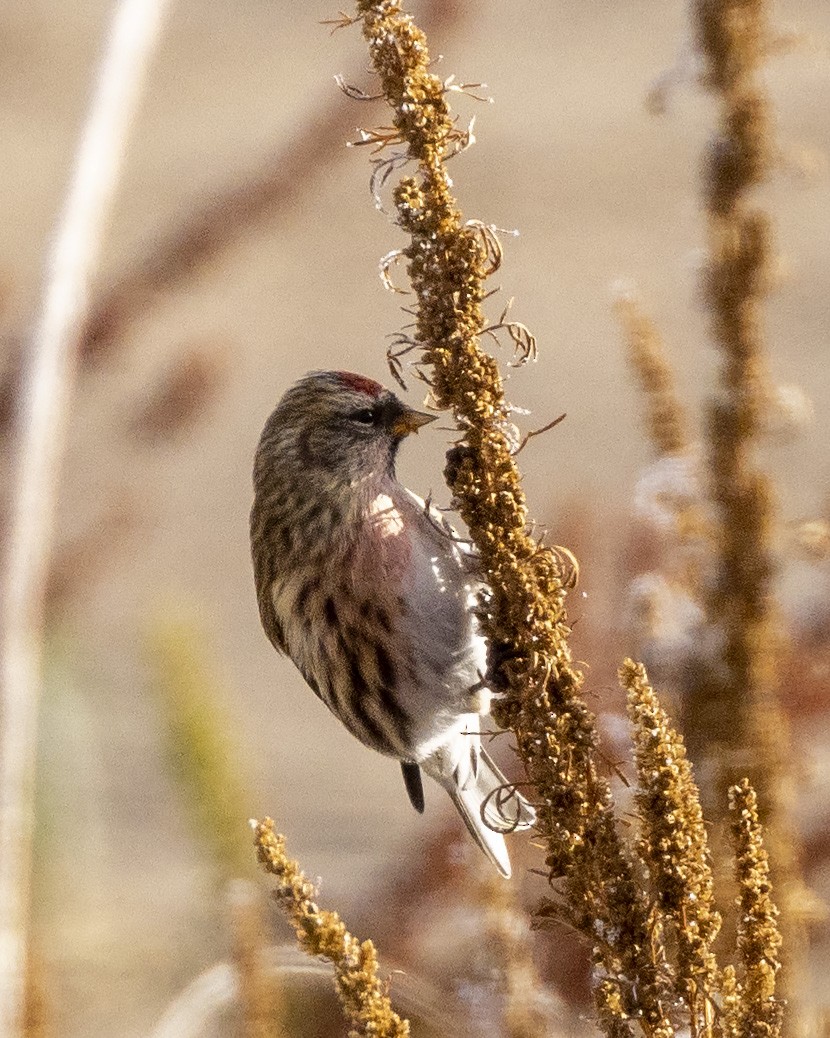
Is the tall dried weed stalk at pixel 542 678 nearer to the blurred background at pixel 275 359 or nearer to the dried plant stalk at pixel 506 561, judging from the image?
the dried plant stalk at pixel 506 561

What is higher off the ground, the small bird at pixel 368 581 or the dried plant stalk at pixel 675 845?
the small bird at pixel 368 581

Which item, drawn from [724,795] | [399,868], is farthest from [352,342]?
[724,795]

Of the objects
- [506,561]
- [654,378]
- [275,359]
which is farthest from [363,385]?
[275,359]

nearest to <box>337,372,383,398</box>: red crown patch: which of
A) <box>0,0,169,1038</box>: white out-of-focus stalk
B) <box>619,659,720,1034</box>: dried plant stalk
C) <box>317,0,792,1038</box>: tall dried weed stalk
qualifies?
<box>0,0,169,1038</box>: white out-of-focus stalk

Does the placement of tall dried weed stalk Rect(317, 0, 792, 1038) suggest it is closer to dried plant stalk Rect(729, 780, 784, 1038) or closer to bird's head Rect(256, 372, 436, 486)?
dried plant stalk Rect(729, 780, 784, 1038)

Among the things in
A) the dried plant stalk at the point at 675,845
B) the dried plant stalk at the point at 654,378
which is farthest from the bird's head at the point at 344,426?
the dried plant stalk at the point at 675,845

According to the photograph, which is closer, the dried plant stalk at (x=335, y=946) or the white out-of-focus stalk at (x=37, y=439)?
the dried plant stalk at (x=335, y=946)

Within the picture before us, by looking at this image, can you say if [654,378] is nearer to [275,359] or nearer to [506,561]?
[506,561]
